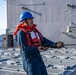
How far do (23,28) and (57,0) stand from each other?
12.5m

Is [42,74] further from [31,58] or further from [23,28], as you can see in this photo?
[23,28]

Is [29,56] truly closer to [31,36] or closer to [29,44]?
[29,44]

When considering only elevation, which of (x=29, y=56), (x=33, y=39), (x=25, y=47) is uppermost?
(x=33, y=39)

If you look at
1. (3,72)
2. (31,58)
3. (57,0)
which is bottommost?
(3,72)

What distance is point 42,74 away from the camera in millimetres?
4922

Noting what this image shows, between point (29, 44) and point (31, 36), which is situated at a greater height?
point (31, 36)

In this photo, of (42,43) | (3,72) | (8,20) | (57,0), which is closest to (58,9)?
(57,0)

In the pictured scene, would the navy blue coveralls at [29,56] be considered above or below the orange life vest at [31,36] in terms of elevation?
below

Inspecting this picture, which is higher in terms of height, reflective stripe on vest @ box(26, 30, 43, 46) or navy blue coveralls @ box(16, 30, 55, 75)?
reflective stripe on vest @ box(26, 30, 43, 46)

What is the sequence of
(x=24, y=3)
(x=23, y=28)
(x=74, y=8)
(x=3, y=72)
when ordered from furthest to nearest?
(x=24, y=3)
(x=74, y=8)
(x=3, y=72)
(x=23, y=28)

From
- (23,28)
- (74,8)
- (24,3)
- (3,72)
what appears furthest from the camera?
(24,3)

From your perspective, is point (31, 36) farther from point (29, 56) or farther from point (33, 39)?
point (29, 56)

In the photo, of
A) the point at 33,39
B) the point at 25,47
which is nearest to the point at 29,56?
the point at 25,47

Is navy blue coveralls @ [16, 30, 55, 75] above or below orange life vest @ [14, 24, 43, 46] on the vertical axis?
below
